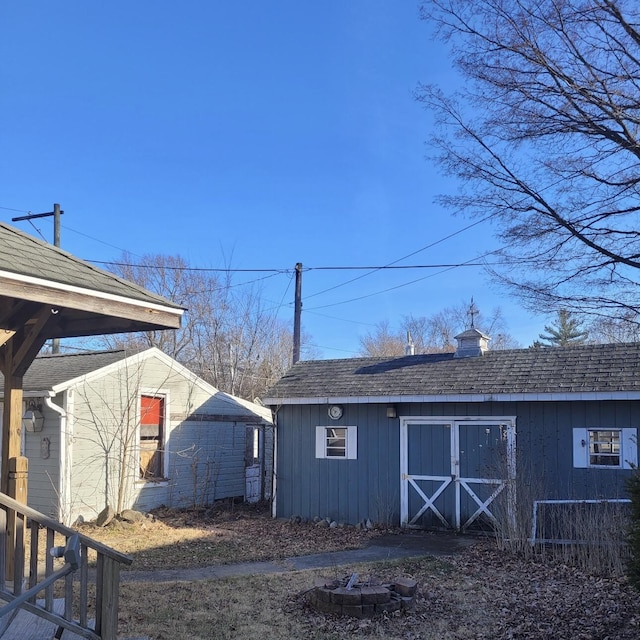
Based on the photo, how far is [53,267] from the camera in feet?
18.2

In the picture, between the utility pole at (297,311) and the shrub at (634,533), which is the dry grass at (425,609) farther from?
the utility pole at (297,311)

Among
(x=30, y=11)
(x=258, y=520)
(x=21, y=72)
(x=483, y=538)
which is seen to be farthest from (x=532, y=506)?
(x=21, y=72)

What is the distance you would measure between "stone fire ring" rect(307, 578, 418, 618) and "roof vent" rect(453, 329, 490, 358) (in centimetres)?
723

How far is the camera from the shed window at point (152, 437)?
14156 mm

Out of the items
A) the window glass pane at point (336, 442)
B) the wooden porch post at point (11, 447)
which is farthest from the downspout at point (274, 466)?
the wooden porch post at point (11, 447)

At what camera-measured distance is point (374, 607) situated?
21.4 ft

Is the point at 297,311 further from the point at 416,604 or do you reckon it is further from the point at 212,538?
the point at 416,604

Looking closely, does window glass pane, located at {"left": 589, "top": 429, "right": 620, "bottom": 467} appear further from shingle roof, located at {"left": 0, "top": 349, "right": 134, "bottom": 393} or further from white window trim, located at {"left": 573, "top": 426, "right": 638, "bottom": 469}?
shingle roof, located at {"left": 0, "top": 349, "right": 134, "bottom": 393}

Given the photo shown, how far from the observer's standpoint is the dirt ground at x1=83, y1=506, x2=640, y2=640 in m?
6.06

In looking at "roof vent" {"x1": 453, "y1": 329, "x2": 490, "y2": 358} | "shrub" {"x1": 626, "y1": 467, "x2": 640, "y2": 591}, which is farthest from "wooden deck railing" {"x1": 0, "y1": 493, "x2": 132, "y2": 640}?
"roof vent" {"x1": 453, "y1": 329, "x2": 490, "y2": 358}

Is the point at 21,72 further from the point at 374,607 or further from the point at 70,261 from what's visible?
the point at 374,607

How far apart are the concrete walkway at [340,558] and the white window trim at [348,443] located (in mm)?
1872

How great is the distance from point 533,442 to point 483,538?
5.95ft

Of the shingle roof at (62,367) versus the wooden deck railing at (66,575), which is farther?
the shingle roof at (62,367)
